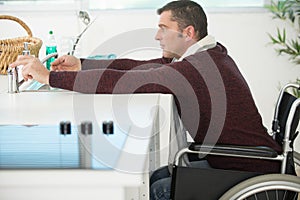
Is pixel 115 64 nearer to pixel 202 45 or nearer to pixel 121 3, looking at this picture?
pixel 202 45

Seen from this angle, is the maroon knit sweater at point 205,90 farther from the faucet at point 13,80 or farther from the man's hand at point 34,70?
the faucet at point 13,80

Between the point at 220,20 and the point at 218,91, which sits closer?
the point at 218,91

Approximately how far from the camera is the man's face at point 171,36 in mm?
2031

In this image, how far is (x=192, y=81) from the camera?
173 centimetres

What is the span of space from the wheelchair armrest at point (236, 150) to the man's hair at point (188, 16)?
19.8 inches

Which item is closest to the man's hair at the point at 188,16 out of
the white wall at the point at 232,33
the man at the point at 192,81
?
the man at the point at 192,81

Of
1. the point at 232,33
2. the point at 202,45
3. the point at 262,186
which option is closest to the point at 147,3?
the point at 232,33

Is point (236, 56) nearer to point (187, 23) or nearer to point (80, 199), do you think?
point (187, 23)

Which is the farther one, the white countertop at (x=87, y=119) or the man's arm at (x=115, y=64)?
the man's arm at (x=115, y=64)

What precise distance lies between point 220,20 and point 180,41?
1.57m

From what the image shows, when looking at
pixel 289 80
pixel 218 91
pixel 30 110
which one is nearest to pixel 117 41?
pixel 289 80

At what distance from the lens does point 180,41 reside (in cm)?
203

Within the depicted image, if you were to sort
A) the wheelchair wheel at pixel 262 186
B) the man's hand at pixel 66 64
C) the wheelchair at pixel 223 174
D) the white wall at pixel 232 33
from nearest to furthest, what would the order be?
the wheelchair wheel at pixel 262 186 < the wheelchair at pixel 223 174 < the man's hand at pixel 66 64 < the white wall at pixel 232 33

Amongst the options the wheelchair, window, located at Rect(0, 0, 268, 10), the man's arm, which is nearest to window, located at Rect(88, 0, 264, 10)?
Result: window, located at Rect(0, 0, 268, 10)
